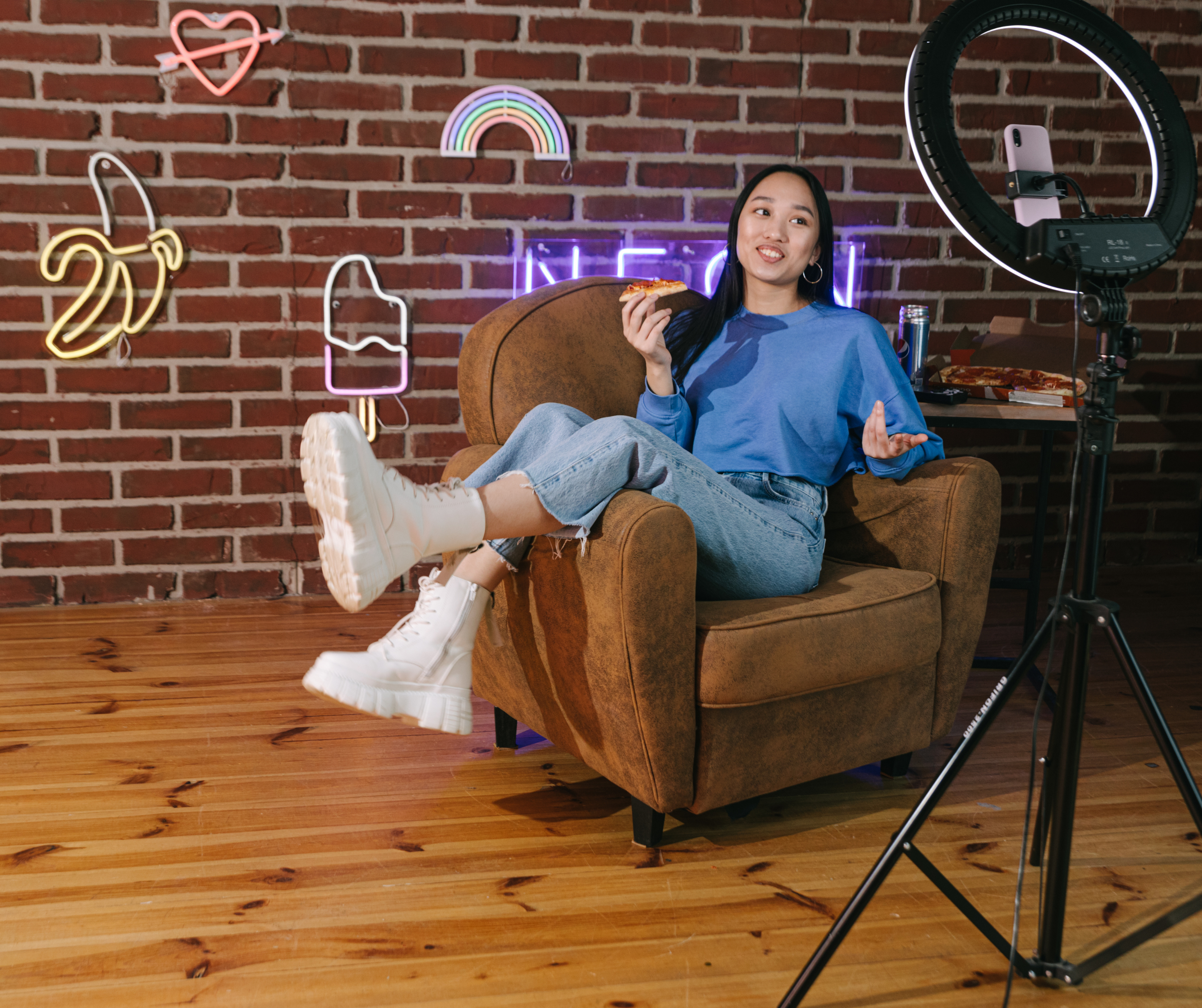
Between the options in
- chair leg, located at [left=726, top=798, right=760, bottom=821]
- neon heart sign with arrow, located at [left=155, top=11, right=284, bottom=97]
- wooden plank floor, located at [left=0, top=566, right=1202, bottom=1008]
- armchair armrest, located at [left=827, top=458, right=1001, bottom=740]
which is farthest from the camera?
neon heart sign with arrow, located at [left=155, top=11, right=284, bottom=97]

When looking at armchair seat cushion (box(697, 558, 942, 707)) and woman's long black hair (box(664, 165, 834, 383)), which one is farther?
woman's long black hair (box(664, 165, 834, 383))

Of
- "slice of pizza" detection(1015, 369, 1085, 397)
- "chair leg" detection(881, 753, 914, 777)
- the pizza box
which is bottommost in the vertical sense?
"chair leg" detection(881, 753, 914, 777)

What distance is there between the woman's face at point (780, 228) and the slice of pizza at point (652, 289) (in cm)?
18

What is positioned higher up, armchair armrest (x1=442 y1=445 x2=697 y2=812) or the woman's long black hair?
the woman's long black hair

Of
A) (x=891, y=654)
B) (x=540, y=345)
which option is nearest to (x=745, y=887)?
(x=891, y=654)

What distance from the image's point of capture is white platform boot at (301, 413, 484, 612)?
145 cm

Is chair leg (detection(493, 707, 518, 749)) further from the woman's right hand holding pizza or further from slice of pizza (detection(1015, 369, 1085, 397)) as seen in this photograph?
slice of pizza (detection(1015, 369, 1085, 397))

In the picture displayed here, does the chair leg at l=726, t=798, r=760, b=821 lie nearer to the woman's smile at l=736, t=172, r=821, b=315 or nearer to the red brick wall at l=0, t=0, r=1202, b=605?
the woman's smile at l=736, t=172, r=821, b=315

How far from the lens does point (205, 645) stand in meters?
2.59

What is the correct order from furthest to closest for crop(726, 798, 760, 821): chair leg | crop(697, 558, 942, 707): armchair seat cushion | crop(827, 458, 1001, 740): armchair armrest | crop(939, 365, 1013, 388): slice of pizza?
crop(939, 365, 1013, 388): slice of pizza
crop(827, 458, 1001, 740): armchair armrest
crop(726, 798, 760, 821): chair leg
crop(697, 558, 942, 707): armchair seat cushion

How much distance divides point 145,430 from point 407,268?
89cm

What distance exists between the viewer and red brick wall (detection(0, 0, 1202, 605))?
2766mm

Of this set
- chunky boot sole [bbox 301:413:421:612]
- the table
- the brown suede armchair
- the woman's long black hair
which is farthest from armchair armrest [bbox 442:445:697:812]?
the table

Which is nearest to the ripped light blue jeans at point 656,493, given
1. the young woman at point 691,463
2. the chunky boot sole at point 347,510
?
the young woman at point 691,463
